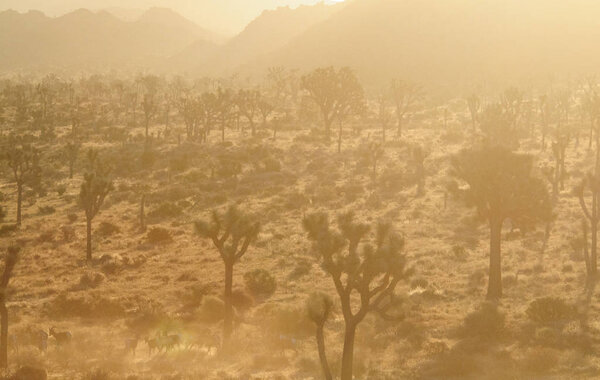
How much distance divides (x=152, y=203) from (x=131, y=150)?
2017 centimetres

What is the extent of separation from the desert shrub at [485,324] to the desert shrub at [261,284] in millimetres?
9335

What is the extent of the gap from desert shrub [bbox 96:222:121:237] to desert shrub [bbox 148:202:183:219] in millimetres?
3949

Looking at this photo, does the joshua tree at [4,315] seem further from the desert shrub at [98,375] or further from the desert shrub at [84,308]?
the desert shrub at [84,308]

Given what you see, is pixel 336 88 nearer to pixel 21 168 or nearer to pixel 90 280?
pixel 21 168

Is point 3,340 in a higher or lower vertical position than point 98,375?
higher

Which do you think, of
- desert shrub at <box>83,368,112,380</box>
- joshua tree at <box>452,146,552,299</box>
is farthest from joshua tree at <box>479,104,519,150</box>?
desert shrub at <box>83,368,112,380</box>

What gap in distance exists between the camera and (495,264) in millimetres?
26500

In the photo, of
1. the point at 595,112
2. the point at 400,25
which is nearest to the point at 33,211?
the point at 595,112

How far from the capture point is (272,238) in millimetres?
37625

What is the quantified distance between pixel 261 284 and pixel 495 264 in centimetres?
1027

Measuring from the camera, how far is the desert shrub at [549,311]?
75.4 feet

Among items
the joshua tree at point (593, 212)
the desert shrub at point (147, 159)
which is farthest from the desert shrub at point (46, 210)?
the joshua tree at point (593, 212)

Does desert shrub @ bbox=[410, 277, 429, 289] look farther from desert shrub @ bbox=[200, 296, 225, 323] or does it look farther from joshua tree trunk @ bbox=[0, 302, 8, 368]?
joshua tree trunk @ bbox=[0, 302, 8, 368]

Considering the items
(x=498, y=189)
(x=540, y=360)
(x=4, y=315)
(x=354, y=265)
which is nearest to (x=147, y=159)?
(x=498, y=189)
